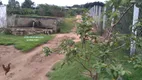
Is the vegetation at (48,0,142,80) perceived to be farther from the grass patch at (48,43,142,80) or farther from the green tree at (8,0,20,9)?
the green tree at (8,0,20,9)

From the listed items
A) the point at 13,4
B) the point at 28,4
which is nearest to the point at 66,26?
the point at 13,4

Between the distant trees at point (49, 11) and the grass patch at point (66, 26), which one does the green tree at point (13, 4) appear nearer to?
the distant trees at point (49, 11)

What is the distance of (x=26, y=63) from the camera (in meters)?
7.02

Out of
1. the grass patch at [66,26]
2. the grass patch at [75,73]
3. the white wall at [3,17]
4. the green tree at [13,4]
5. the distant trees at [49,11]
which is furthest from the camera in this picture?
the green tree at [13,4]

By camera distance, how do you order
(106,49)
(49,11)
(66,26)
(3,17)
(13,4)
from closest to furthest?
(106,49), (3,17), (66,26), (49,11), (13,4)

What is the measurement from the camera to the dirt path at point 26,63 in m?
5.98

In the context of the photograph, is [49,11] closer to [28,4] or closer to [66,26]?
[66,26]

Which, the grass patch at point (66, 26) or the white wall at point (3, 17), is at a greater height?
the white wall at point (3, 17)

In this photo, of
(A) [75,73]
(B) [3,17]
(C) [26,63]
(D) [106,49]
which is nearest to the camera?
(D) [106,49]

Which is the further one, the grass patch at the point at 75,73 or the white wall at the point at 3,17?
the white wall at the point at 3,17

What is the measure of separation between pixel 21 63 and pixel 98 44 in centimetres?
487

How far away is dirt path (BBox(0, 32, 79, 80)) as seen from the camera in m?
5.98

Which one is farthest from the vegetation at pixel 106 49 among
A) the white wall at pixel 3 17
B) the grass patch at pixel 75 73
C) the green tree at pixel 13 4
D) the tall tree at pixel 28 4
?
the tall tree at pixel 28 4

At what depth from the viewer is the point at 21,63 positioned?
7070 mm
